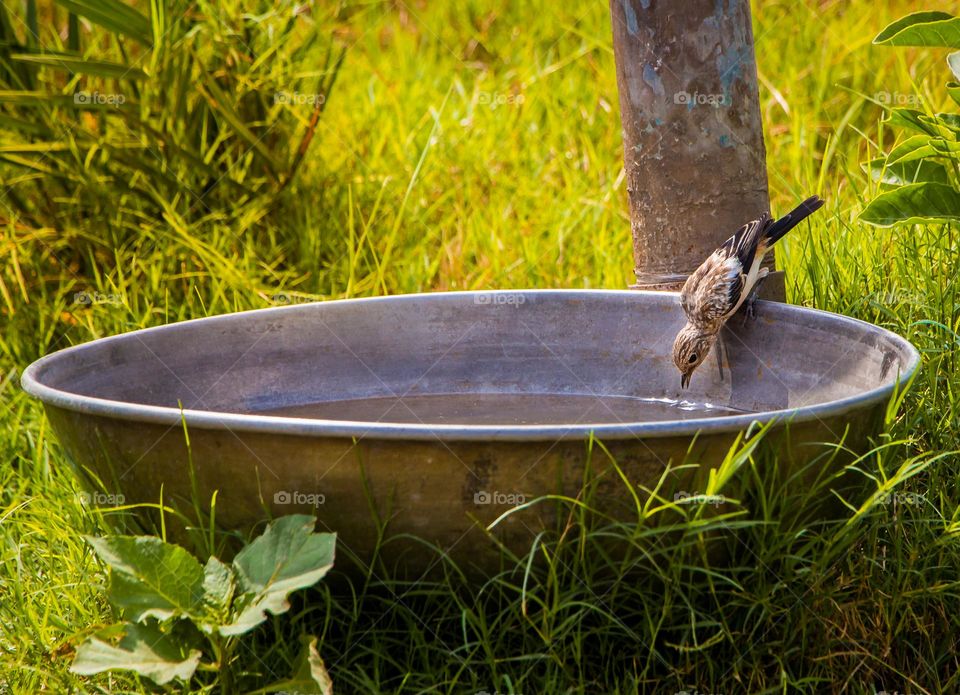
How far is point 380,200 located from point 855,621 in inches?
103

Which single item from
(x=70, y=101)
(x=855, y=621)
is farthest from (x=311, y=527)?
(x=70, y=101)

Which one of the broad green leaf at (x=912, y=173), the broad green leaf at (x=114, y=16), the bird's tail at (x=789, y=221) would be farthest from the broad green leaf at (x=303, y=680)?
the broad green leaf at (x=114, y=16)

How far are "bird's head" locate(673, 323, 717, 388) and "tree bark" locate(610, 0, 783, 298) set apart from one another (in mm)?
354

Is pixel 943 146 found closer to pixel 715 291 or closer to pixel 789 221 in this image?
pixel 789 221

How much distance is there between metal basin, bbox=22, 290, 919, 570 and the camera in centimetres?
182

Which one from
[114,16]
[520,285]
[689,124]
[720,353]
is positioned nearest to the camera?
[720,353]

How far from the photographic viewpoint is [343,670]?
2043 mm

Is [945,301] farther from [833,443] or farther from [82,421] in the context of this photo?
[82,421]

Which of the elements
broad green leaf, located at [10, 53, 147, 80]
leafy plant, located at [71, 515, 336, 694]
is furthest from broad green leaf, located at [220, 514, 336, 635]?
broad green leaf, located at [10, 53, 147, 80]

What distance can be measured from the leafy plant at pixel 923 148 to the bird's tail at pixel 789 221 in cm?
22

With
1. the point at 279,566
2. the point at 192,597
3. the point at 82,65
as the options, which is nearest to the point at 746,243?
the point at 279,566

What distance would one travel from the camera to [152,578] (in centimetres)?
193

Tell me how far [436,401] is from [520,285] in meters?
1.14

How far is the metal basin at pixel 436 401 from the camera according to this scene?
182 cm
